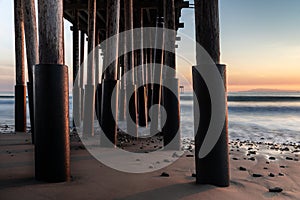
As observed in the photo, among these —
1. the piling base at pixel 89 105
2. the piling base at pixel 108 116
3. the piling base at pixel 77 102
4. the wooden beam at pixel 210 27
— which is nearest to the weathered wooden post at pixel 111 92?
the piling base at pixel 108 116

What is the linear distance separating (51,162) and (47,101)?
0.59 meters

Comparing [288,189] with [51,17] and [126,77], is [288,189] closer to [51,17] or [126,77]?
[51,17]

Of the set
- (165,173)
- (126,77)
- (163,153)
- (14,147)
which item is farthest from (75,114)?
(165,173)

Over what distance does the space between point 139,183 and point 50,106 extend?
1168 millimetres

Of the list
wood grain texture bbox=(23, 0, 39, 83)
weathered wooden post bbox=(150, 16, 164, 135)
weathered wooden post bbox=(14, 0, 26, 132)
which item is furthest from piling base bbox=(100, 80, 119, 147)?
weathered wooden post bbox=(14, 0, 26, 132)

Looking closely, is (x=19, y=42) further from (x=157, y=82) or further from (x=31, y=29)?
(x=157, y=82)

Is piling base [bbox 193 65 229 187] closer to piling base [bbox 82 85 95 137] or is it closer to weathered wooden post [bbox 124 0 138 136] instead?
piling base [bbox 82 85 95 137]

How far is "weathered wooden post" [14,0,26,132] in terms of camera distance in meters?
7.75

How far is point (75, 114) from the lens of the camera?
11133 millimetres

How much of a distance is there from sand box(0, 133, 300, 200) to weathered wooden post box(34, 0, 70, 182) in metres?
0.17

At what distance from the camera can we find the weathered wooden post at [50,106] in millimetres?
3164

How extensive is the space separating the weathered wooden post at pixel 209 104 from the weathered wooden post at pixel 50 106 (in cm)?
132

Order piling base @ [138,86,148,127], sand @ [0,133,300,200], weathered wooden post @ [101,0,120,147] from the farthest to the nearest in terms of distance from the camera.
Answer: piling base @ [138,86,148,127]
weathered wooden post @ [101,0,120,147]
sand @ [0,133,300,200]

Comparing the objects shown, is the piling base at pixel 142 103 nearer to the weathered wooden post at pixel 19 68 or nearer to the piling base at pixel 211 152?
the weathered wooden post at pixel 19 68
